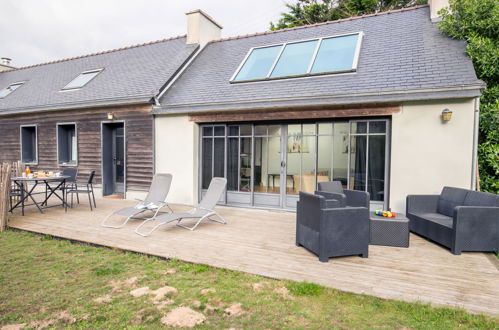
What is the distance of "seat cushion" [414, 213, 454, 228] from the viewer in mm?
4574

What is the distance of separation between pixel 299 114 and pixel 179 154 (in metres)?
3.68

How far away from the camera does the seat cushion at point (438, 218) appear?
15.0ft

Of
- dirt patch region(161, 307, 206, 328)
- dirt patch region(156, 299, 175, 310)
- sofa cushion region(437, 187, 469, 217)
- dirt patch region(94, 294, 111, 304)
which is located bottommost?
dirt patch region(94, 294, 111, 304)

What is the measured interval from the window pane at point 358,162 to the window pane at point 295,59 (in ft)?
7.84

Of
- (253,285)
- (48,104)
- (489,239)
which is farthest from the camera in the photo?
(48,104)

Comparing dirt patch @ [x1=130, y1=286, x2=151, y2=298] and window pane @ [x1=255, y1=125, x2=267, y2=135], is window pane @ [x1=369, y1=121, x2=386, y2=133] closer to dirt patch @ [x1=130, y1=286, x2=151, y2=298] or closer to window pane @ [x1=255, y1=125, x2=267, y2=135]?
window pane @ [x1=255, y1=125, x2=267, y2=135]

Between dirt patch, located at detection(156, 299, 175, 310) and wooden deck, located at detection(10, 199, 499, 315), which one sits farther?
wooden deck, located at detection(10, 199, 499, 315)

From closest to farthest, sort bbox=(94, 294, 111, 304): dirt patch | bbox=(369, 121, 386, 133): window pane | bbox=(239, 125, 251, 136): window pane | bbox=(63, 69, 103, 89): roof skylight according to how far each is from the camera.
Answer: bbox=(94, 294, 111, 304): dirt patch < bbox=(369, 121, 386, 133): window pane < bbox=(239, 125, 251, 136): window pane < bbox=(63, 69, 103, 89): roof skylight

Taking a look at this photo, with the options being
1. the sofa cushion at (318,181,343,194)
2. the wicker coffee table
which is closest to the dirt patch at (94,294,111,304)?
the wicker coffee table

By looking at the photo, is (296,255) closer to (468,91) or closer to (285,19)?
(468,91)

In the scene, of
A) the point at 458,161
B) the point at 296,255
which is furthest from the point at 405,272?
the point at 458,161

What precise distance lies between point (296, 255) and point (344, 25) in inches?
306

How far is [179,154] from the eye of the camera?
831 centimetres

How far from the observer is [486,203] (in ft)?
14.5
